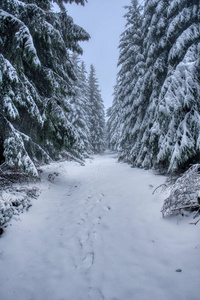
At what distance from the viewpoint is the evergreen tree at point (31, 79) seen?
4367mm

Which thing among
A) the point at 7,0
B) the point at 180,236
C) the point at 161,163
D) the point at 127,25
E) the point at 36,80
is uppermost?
the point at 127,25

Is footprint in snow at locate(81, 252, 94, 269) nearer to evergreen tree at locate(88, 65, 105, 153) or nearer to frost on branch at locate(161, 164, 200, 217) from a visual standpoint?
frost on branch at locate(161, 164, 200, 217)

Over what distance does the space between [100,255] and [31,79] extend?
730cm

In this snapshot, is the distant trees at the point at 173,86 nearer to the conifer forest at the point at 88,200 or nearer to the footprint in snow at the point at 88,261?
the conifer forest at the point at 88,200

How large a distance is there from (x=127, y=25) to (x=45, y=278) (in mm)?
17001

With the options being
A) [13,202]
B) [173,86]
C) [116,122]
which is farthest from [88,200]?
[116,122]

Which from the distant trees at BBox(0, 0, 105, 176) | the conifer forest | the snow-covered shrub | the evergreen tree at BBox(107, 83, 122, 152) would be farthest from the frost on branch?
the evergreen tree at BBox(107, 83, 122, 152)

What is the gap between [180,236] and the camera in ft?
9.42

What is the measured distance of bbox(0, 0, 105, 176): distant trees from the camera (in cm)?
438

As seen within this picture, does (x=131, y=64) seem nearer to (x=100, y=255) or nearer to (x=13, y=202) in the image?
(x=13, y=202)

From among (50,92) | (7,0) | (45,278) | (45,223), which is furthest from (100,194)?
(7,0)

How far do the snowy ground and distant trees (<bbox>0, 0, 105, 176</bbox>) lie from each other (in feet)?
6.61

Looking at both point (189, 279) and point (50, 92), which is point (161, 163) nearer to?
point (189, 279)

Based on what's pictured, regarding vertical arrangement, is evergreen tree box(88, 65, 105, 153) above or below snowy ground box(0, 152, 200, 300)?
above
